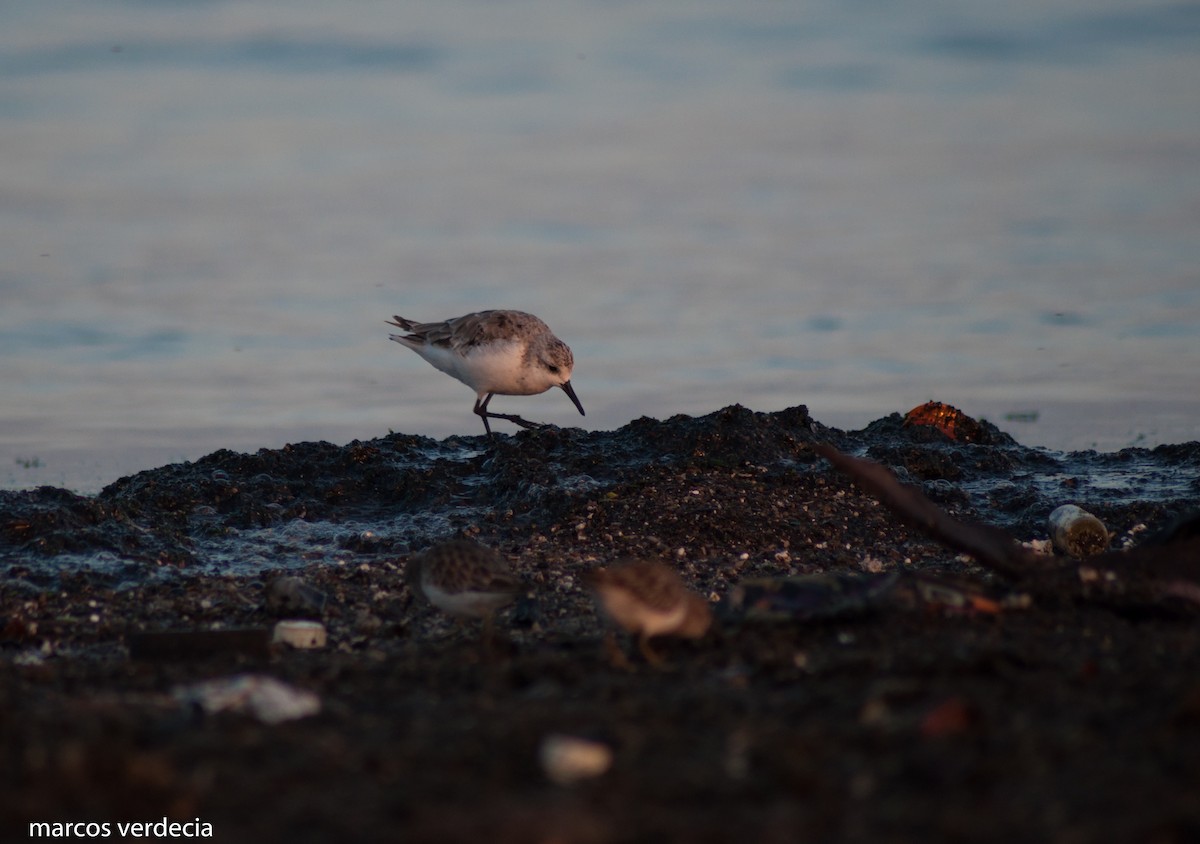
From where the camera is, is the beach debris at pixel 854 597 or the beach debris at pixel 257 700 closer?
the beach debris at pixel 257 700

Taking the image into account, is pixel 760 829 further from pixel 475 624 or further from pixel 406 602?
pixel 406 602

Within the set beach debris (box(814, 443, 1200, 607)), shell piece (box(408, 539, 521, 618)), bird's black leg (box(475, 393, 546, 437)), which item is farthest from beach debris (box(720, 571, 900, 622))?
bird's black leg (box(475, 393, 546, 437))

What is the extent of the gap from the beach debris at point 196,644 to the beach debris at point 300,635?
0.51 m

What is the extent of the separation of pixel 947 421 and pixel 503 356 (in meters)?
4.22

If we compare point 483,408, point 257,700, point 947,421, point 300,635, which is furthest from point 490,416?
point 257,700

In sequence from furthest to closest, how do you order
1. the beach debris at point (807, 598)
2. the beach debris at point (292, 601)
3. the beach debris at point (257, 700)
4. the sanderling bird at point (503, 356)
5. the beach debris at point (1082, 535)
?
the sanderling bird at point (503, 356), the beach debris at point (1082, 535), the beach debris at point (292, 601), the beach debris at point (807, 598), the beach debris at point (257, 700)

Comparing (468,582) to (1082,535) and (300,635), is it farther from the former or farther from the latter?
(1082,535)

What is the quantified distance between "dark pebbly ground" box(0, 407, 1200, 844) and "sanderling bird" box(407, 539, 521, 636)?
20 cm

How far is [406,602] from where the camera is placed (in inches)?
283

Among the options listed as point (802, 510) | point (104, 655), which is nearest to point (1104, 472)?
point (802, 510)

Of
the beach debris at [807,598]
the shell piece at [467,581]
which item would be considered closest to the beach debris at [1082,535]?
the beach debris at [807,598]

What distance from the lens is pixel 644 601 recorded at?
15.9 ft

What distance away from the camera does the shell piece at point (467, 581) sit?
5.83 m

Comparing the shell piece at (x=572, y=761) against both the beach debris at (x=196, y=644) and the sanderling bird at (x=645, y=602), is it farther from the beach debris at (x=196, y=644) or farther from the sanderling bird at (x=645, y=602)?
the beach debris at (x=196, y=644)
